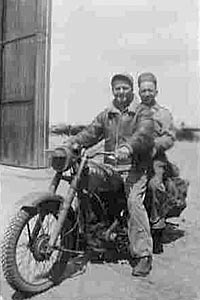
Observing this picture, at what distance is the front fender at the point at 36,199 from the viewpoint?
1.91 m

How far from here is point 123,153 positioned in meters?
1.92

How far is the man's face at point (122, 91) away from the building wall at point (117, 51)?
0.03 m

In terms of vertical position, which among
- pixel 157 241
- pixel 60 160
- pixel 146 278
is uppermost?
pixel 60 160

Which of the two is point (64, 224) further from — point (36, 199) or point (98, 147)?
point (98, 147)

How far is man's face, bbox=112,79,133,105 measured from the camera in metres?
1.99

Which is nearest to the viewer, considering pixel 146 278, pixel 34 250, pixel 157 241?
pixel 34 250

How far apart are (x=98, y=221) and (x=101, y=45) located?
0.62 meters

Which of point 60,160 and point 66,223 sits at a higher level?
point 60,160

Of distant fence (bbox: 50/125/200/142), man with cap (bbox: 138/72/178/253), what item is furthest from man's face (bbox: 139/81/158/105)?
distant fence (bbox: 50/125/200/142)

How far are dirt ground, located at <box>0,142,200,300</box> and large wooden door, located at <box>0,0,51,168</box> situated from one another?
0.26 ft

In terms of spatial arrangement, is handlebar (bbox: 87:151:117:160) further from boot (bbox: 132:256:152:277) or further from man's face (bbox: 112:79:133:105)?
boot (bbox: 132:256:152:277)

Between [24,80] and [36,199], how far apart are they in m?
0.44

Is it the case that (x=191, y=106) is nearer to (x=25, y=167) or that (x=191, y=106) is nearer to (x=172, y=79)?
(x=172, y=79)

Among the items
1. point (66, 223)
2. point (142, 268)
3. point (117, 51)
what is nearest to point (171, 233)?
point (142, 268)
